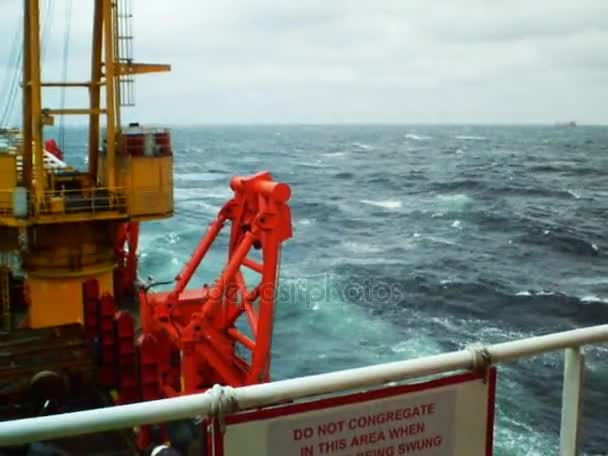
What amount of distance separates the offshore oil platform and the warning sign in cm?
782

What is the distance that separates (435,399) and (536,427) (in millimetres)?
14764

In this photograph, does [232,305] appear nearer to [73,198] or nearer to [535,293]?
[73,198]

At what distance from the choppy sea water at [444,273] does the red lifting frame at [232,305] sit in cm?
648

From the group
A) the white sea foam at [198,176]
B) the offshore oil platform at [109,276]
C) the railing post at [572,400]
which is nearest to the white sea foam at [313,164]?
the white sea foam at [198,176]

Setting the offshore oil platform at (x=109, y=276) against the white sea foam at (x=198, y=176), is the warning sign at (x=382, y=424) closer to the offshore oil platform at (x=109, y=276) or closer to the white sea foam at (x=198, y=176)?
the offshore oil platform at (x=109, y=276)

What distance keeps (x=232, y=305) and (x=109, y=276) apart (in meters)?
4.91

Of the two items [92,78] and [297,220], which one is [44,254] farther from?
[297,220]

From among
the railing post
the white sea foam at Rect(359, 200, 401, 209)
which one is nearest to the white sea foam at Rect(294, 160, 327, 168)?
the white sea foam at Rect(359, 200, 401, 209)

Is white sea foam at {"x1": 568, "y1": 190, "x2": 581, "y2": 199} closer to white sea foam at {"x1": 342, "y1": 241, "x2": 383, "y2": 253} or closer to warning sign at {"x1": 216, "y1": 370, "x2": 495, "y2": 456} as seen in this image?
white sea foam at {"x1": 342, "y1": 241, "x2": 383, "y2": 253}

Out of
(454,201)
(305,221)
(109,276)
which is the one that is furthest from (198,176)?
(109,276)

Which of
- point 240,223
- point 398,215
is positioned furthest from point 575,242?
point 240,223

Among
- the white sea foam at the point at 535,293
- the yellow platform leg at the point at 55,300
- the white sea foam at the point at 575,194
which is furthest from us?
the white sea foam at the point at 575,194

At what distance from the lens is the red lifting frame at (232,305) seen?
12336 millimetres

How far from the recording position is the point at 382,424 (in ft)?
9.04
